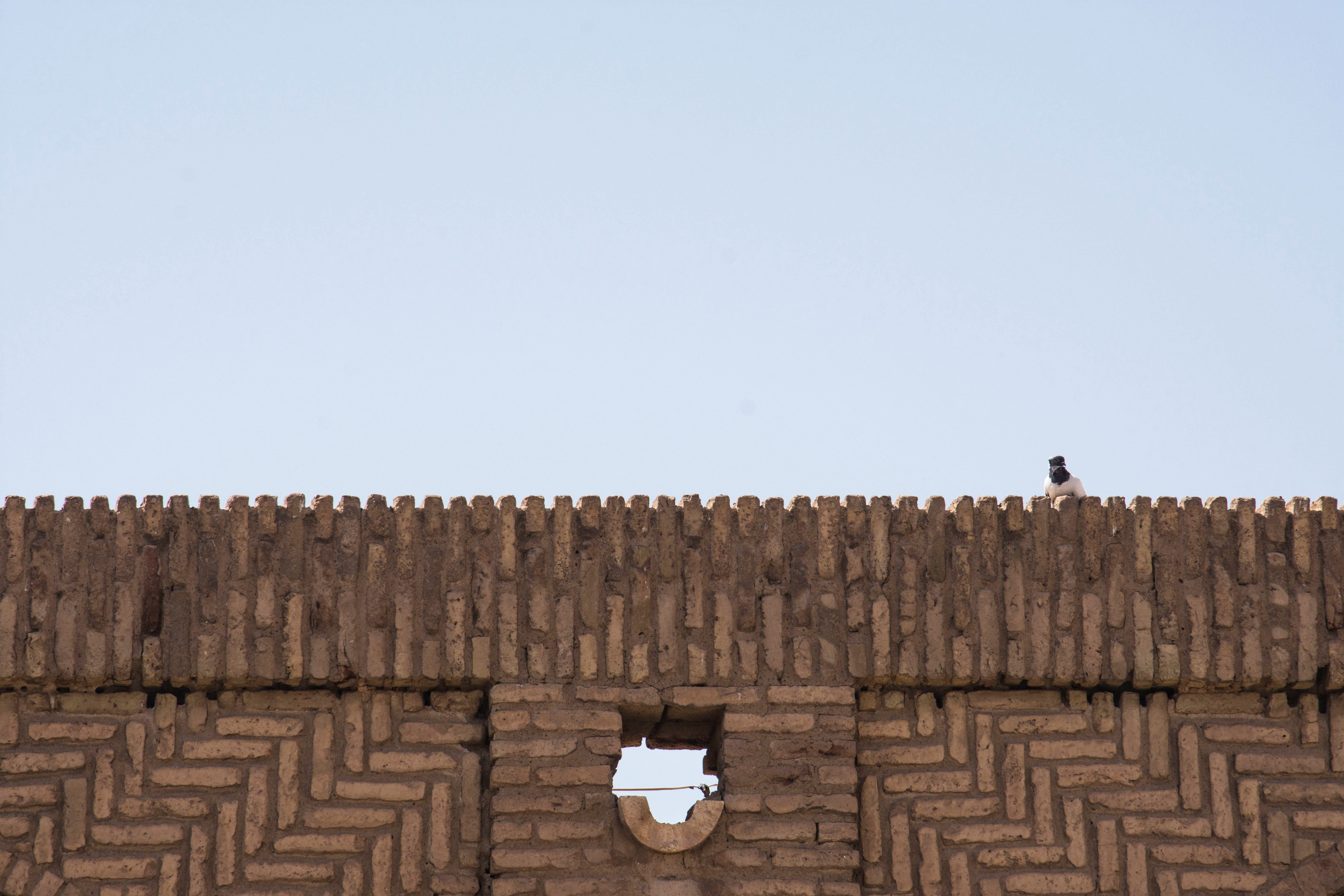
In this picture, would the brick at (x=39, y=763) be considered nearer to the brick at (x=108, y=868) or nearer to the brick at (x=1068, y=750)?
the brick at (x=108, y=868)

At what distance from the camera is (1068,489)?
5953 millimetres

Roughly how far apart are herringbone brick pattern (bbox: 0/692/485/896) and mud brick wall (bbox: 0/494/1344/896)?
0.01 m

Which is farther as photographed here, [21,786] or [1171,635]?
[1171,635]

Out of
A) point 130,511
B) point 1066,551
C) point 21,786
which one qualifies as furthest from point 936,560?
point 21,786

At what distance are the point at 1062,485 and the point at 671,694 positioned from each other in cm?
156

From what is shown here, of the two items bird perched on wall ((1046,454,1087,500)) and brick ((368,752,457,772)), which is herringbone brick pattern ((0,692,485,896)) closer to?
brick ((368,752,457,772))

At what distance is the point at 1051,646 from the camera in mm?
5613

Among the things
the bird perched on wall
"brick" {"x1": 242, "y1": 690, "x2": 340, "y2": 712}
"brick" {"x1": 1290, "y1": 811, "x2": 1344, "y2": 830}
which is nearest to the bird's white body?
the bird perched on wall

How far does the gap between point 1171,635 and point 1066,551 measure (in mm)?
428

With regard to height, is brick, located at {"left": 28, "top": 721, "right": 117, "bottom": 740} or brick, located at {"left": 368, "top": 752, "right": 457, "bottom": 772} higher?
brick, located at {"left": 28, "top": 721, "right": 117, "bottom": 740}

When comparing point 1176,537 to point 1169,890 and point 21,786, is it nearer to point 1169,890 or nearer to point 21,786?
point 1169,890

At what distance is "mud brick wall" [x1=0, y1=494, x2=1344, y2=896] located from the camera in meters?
5.37

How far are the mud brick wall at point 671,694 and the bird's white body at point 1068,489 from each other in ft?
0.69

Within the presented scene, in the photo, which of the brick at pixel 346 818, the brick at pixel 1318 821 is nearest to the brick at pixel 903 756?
the brick at pixel 1318 821
